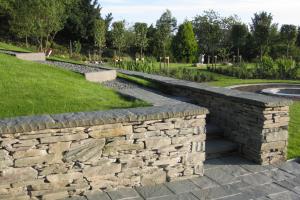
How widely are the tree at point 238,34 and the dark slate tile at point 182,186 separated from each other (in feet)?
82.3

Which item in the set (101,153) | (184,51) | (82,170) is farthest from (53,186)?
(184,51)

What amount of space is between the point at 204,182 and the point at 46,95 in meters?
3.05

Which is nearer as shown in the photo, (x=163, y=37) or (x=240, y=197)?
(x=240, y=197)

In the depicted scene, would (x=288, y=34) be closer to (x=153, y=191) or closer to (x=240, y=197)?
(x=240, y=197)

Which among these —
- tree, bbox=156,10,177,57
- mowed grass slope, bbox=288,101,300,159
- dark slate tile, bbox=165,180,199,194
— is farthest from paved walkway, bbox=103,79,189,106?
tree, bbox=156,10,177,57

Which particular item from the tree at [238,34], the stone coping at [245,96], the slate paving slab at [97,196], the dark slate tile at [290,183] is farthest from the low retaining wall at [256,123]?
the tree at [238,34]

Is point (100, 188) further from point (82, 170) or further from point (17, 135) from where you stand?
point (17, 135)

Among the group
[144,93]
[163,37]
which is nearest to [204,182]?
[144,93]

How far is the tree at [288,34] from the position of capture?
29.6 meters

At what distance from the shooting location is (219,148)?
19.8 ft

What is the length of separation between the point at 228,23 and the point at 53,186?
2650cm

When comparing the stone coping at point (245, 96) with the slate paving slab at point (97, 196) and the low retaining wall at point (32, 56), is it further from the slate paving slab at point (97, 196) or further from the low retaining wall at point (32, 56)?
the low retaining wall at point (32, 56)

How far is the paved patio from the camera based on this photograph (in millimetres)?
4586

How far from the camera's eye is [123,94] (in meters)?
7.23
